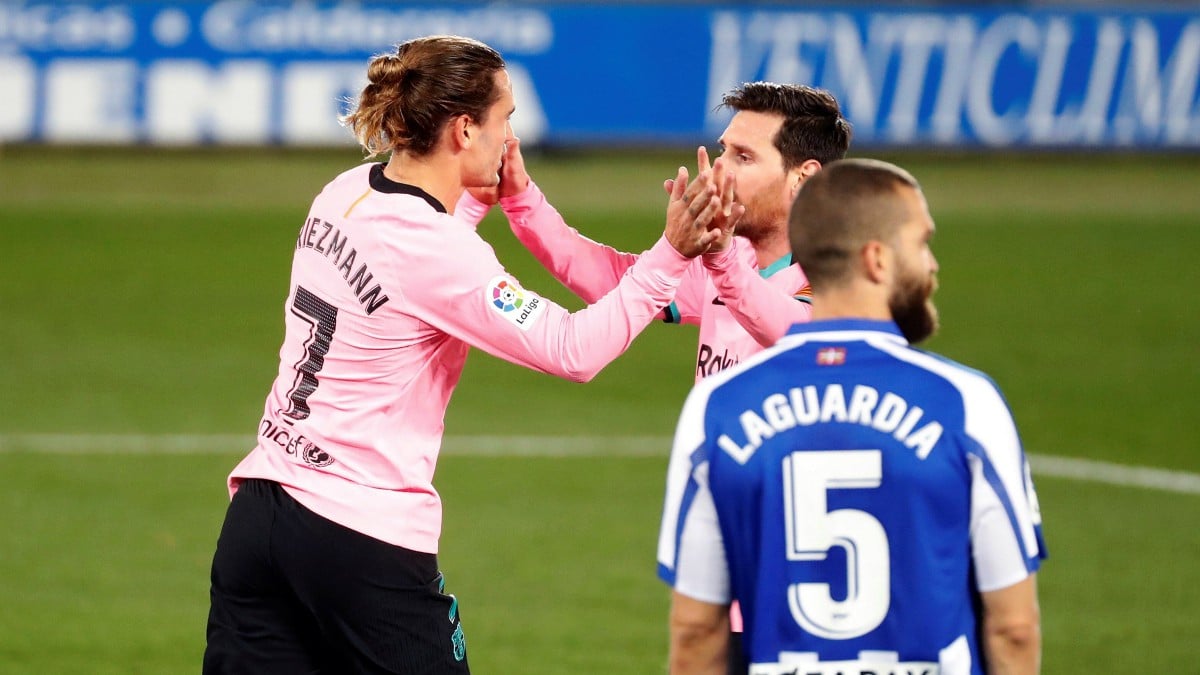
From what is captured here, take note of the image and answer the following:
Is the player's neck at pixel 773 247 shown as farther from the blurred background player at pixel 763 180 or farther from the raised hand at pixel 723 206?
the raised hand at pixel 723 206

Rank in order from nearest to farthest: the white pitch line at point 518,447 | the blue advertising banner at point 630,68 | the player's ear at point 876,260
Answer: the player's ear at point 876,260, the white pitch line at point 518,447, the blue advertising banner at point 630,68

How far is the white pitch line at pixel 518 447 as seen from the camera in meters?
10.4

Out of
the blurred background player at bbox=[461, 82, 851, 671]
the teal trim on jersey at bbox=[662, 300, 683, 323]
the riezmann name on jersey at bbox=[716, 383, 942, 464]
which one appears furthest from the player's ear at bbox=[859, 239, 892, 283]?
the teal trim on jersey at bbox=[662, 300, 683, 323]

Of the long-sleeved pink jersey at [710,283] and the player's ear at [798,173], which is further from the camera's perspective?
the player's ear at [798,173]

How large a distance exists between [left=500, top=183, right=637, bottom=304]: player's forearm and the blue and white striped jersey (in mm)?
1687

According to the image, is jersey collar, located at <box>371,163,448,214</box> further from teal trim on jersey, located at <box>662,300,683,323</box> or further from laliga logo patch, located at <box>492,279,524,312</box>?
teal trim on jersey, located at <box>662,300,683,323</box>

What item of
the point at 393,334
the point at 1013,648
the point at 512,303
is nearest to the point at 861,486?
the point at 1013,648

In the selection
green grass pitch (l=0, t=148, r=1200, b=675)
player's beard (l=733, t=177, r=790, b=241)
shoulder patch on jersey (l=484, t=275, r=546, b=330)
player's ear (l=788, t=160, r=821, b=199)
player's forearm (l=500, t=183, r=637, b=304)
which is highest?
player's ear (l=788, t=160, r=821, b=199)

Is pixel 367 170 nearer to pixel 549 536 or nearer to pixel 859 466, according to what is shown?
pixel 859 466

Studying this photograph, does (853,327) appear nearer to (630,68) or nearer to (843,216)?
(843,216)

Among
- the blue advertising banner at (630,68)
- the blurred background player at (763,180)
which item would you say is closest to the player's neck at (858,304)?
the blurred background player at (763,180)

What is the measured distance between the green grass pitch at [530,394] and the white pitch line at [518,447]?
9 centimetres

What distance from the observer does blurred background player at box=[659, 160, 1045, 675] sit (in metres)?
3.10

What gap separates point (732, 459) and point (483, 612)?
4743mm
